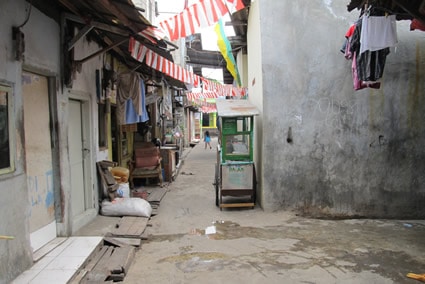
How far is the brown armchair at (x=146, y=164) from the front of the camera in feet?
32.9

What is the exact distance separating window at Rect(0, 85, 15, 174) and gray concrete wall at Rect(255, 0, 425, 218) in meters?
4.99

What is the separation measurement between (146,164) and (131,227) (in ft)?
14.3

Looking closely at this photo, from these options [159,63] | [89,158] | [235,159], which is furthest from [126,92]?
[235,159]

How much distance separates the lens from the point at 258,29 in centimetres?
758

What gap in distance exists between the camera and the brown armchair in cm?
1003

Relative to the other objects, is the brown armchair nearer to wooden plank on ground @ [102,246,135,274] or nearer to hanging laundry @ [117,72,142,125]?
hanging laundry @ [117,72,142,125]

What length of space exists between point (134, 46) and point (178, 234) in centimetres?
363

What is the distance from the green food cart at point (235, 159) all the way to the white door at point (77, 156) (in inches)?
116

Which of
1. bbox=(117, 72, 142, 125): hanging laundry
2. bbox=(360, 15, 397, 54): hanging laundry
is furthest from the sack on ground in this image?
bbox=(360, 15, 397, 54): hanging laundry

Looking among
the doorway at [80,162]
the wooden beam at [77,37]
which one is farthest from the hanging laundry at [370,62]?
the doorway at [80,162]

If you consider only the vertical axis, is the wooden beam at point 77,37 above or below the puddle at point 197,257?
Result: above

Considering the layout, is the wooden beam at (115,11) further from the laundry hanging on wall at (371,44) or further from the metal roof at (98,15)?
the laundry hanging on wall at (371,44)

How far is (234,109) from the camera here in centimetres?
769

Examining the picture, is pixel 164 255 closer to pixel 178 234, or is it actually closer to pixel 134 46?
pixel 178 234
